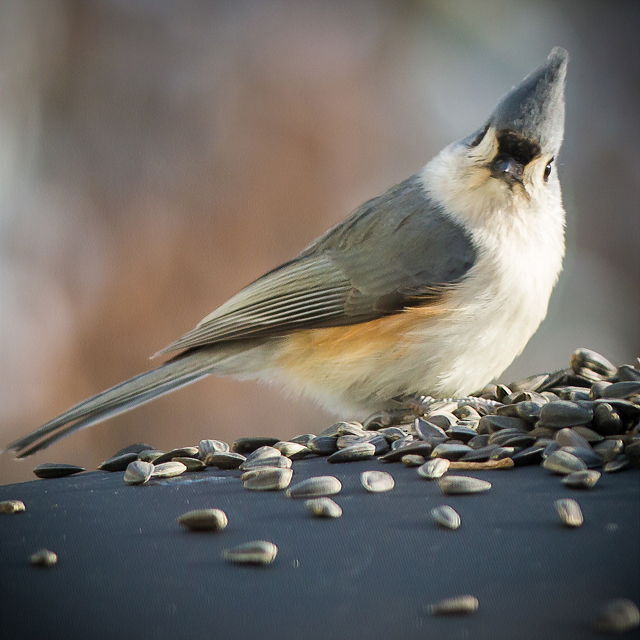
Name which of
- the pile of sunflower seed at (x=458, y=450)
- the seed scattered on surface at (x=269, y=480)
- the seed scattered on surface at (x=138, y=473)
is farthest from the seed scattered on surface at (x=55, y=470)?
the seed scattered on surface at (x=269, y=480)

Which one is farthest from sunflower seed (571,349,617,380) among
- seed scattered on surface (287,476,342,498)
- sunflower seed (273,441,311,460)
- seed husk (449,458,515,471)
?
seed scattered on surface (287,476,342,498)

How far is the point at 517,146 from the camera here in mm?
1545

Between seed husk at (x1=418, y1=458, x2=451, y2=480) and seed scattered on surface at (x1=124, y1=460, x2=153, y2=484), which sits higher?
seed scattered on surface at (x1=124, y1=460, x2=153, y2=484)

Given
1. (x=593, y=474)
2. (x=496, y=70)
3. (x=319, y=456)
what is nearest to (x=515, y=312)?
(x=319, y=456)

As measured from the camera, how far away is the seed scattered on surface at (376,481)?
996 mm

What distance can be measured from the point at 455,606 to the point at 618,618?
143mm

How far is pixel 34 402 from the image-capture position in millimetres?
1943

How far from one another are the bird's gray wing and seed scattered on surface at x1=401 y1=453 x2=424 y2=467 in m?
0.53

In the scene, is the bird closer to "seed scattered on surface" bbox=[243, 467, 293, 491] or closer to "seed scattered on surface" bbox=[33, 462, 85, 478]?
"seed scattered on surface" bbox=[33, 462, 85, 478]

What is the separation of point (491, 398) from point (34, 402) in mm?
1205

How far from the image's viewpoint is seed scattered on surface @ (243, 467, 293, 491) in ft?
3.46

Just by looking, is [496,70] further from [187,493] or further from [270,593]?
[270,593]

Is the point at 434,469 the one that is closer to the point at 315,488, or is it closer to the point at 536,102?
the point at 315,488

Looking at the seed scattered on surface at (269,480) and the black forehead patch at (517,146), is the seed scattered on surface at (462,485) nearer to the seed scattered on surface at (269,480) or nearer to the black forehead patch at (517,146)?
the seed scattered on surface at (269,480)
